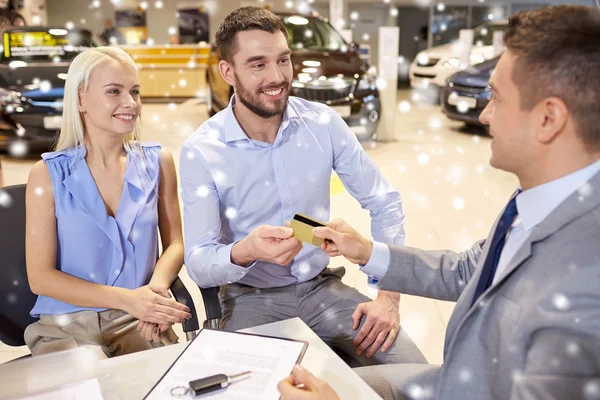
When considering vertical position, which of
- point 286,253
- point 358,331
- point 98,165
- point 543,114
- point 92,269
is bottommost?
point 358,331

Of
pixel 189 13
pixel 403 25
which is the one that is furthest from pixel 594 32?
pixel 403 25

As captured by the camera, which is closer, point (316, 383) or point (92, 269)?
point (316, 383)

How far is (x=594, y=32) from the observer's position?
38.3 inches

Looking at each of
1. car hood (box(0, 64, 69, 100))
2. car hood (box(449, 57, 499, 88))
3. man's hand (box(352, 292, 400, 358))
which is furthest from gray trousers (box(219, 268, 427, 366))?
car hood (box(449, 57, 499, 88))

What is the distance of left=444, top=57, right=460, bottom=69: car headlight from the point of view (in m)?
9.45

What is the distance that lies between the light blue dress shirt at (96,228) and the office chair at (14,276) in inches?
2.3

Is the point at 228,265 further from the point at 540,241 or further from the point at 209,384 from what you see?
the point at 540,241

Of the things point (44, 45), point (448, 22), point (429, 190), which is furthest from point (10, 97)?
point (448, 22)

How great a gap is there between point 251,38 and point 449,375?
4.49ft

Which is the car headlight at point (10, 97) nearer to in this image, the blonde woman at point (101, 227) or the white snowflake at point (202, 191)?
the blonde woman at point (101, 227)

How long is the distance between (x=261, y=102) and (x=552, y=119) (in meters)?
1.21

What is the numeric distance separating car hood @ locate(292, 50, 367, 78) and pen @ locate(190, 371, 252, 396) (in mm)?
5350

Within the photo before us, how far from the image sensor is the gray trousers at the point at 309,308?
188cm

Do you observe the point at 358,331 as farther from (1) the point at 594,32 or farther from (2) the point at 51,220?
(1) the point at 594,32
